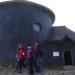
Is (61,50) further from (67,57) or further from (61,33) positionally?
(61,33)

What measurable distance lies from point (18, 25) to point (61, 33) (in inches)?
179

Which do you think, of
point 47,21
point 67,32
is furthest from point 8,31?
point 67,32

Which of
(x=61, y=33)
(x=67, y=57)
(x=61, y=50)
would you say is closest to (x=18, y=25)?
(x=61, y=33)

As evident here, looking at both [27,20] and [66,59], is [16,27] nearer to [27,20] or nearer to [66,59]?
[27,20]

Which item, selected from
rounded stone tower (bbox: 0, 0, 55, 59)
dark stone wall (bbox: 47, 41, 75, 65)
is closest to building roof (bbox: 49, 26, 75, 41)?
dark stone wall (bbox: 47, 41, 75, 65)

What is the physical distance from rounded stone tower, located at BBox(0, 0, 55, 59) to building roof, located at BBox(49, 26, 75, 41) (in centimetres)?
109

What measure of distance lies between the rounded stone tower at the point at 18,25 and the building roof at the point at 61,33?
3.58 ft

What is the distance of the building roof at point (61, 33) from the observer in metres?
25.4

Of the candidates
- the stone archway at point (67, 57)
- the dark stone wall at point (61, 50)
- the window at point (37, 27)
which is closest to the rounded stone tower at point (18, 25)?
the window at point (37, 27)

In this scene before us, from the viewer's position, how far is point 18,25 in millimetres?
25156

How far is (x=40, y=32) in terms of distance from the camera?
2581cm

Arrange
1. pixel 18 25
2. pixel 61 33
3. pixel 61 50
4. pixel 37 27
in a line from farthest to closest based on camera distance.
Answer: pixel 61 33
pixel 37 27
pixel 18 25
pixel 61 50

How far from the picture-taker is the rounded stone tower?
2480cm

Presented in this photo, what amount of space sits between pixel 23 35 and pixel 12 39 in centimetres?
109
